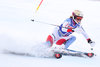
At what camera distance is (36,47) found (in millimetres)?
6617

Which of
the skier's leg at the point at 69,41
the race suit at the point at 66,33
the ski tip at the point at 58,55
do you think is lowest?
the ski tip at the point at 58,55

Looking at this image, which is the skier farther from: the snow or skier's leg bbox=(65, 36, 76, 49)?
the snow

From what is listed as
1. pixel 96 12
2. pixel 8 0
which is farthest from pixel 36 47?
pixel 8 0

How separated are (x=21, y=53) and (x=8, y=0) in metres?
14.3

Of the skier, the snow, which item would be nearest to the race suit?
the skier

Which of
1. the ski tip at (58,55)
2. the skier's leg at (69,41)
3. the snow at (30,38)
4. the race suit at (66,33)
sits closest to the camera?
the snow at (30,38)

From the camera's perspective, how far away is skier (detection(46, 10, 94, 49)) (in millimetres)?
6664

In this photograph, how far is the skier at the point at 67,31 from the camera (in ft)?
21.9

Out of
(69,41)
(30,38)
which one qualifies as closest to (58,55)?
(69,41)

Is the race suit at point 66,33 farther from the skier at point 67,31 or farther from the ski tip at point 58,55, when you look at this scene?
the ski tip at point 58,55

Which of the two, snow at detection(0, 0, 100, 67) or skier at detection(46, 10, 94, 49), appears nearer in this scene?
snow at detection(0, 0, 100, 67)

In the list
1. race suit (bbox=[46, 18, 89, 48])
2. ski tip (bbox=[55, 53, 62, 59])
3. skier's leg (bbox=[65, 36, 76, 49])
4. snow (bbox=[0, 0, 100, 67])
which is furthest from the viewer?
skier's leg (bbox=[65, 36, 76, 49])

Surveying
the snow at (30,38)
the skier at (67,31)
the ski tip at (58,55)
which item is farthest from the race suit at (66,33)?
the ski tip at (58,55)

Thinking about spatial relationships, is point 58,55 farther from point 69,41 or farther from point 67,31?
point 69,41
